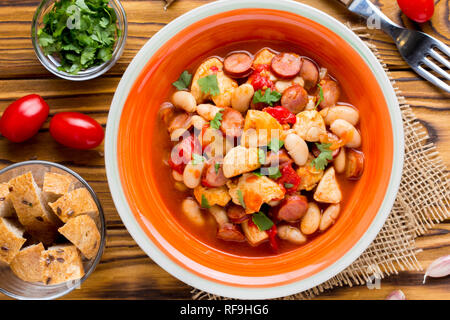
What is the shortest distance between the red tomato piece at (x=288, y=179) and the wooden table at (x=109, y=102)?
65 cm

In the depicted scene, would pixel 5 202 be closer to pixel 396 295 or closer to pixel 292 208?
pixel 292 208

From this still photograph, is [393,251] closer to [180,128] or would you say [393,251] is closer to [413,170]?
[413,170]

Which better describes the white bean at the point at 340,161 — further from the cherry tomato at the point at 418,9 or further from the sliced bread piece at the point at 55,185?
the sliced bread piece at the point at 55,185

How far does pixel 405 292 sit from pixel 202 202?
1.08 m

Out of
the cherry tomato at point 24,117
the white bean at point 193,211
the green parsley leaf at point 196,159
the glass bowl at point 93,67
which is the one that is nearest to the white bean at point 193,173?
the green parsley leaf at point 196,159

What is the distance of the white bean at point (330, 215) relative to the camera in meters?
1.81

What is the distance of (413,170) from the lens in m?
2.00

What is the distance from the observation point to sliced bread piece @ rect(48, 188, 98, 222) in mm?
1839

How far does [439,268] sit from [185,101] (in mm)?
1405

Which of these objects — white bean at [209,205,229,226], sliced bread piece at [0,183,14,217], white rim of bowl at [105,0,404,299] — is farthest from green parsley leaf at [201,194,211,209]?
sliced bread piece at [0,183,14,217]

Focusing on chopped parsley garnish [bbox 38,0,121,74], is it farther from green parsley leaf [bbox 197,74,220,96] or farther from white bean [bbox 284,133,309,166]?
white bean [bbox 284,133,309,166]

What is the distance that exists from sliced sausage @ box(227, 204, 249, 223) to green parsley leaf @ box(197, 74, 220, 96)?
48 cm

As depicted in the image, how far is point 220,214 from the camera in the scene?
1.83 metres
